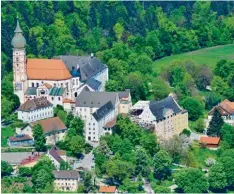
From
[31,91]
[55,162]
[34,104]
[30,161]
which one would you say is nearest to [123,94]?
[31,91]

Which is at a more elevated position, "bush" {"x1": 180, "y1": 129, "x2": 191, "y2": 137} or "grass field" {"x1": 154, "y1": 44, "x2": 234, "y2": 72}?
"grass field" {"x1": 154, "y1": 44, "x2": 234, "y2": 72}

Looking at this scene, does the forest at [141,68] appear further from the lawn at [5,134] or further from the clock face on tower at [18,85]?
the lawn at [5,134]

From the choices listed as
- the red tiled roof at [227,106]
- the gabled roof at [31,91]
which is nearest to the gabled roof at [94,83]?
the gabled roof at [31,91]

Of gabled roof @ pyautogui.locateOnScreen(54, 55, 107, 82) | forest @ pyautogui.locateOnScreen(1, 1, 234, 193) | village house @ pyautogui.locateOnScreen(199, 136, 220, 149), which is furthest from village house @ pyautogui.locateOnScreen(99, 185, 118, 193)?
gabled roof @ pyautogui.locateOnScreen(54, 55, 107, 82)

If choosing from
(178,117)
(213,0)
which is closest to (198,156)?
(178,117)

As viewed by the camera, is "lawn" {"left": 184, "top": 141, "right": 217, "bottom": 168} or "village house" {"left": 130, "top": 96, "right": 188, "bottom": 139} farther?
"village house" {"left": 130, "top": 96, "right": 188, "bottom": 139}

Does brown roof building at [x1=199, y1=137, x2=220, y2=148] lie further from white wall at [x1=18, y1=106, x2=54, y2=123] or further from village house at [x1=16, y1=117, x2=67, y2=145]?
white wall at [x1=18, y1=106, x2=54, y2=123]
